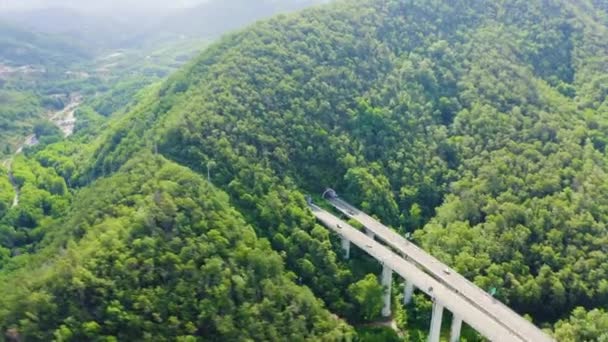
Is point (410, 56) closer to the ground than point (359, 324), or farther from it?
farther from it

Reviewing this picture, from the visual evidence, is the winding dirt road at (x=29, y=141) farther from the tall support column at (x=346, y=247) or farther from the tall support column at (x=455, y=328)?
the tall support column at (x=455, y=328)

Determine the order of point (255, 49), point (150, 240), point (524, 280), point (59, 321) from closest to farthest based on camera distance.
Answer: point (59, 321) → point (150, 240) → point (524, 280) → point (255, 49)

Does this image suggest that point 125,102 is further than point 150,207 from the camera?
Yes

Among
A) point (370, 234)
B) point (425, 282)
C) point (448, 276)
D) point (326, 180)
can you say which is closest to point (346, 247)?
point (370, 234)

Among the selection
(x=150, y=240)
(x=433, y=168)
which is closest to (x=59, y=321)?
(x=150, y=240)

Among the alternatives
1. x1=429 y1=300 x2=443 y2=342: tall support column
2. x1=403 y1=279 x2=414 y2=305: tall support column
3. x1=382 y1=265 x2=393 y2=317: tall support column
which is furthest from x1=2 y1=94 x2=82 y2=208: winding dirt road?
x1=429 y1=300 x2=443 y2=342: tall support column

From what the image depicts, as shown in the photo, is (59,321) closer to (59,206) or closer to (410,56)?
(59,206)

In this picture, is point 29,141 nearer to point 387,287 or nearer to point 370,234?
point 370,234
